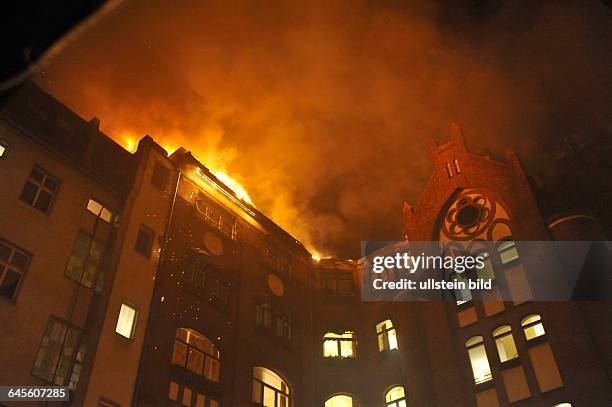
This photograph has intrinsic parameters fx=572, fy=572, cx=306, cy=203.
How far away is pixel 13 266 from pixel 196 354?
9.15 meters

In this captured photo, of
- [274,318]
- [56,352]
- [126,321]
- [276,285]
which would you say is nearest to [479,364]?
[274,318]

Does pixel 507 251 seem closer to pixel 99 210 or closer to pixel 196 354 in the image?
pixel 196 354

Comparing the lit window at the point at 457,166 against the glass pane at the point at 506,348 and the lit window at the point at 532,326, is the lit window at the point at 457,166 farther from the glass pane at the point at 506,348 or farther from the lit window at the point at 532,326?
the glass pane at the point at 506,348

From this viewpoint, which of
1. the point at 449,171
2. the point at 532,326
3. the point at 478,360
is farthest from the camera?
the point at 449,171

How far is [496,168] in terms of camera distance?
102 ft

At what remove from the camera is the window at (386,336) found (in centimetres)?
3309

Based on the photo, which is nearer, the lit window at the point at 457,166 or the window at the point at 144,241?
the window at the point at 144,241

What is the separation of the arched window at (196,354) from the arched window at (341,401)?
8242 mm

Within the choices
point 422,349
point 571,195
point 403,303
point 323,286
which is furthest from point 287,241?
point 571,195

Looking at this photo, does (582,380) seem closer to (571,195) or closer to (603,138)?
(571,195)

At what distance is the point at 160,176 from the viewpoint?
29.7 metres

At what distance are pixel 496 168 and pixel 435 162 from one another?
13.1 ft
